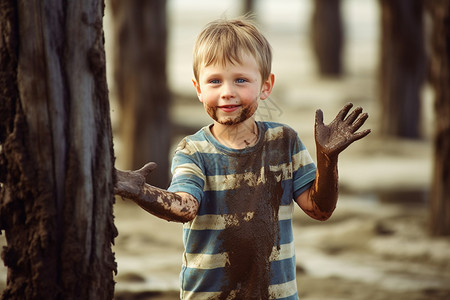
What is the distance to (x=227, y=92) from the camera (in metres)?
2.48

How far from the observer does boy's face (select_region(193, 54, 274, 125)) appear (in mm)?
2496

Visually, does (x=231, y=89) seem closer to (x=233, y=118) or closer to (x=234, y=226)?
(x=233, y=118)

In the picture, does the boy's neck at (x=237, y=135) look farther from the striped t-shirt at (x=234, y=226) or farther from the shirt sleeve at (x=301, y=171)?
the shirt sleeve at (x=301, y=171)

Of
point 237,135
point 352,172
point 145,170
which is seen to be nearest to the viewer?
point 145,170

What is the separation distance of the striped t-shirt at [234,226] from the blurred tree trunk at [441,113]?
3.44 m

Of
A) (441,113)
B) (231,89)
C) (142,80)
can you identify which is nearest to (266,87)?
(231,89)

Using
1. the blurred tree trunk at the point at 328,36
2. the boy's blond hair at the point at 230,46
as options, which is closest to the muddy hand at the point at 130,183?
the boy's blond hair at the point at 230,46

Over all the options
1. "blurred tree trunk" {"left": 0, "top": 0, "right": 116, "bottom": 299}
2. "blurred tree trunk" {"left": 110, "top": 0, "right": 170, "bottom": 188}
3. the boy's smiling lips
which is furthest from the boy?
"blurred tree trunk" {"left": 110, "top": 0, "right": 170, "bottom": 188}

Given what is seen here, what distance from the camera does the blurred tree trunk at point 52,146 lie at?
2.31 metres

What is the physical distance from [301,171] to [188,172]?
36 centimetres

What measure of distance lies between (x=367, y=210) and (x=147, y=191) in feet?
15.8

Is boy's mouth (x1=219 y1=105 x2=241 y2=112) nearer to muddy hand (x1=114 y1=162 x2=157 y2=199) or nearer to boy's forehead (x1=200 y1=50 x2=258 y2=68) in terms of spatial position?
boy's forehead (x1=200 y1=50 x2=258 y2=68)

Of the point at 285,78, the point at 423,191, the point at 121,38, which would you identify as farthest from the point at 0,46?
the point at 285,78

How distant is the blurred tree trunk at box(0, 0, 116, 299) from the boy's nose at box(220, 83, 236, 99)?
1.18ft
